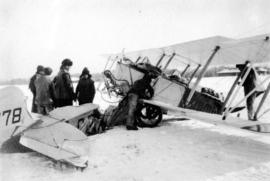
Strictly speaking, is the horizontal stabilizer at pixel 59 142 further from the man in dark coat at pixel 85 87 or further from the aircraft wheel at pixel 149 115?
the aircraft wheel at pixel 149 115

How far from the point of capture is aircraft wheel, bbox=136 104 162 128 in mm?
7448

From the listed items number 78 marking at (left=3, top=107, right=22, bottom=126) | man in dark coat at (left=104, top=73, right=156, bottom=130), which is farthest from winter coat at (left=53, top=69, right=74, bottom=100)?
number 78 marking at (left=3, top=107, right=22, bottom=126)

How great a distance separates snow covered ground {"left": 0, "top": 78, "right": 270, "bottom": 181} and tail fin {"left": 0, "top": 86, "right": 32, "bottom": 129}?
2.26 feet

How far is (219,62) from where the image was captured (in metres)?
8.80

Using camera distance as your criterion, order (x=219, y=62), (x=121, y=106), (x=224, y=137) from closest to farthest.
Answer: (x=224, y=137) < (x=121, y=106) < (x=219, y=62)

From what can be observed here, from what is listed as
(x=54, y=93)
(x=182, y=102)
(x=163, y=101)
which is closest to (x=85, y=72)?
(x=54, y=93)

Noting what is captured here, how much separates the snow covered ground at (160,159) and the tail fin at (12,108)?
0.69 m

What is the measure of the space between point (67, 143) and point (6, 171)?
3.32 feet

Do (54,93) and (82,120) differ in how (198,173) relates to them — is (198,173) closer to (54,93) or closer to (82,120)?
(82,120)

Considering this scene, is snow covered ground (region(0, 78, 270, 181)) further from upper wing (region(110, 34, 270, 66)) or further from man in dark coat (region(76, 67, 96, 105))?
upper wing (region(110, 34, 270, 66))

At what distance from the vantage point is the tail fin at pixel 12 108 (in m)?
4.37

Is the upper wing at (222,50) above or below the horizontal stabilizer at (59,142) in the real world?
above

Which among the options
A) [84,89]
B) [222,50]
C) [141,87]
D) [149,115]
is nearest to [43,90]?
[84,89]

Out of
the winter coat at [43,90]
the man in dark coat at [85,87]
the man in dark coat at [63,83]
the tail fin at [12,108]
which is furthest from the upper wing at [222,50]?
the tail fin at [12,108]
